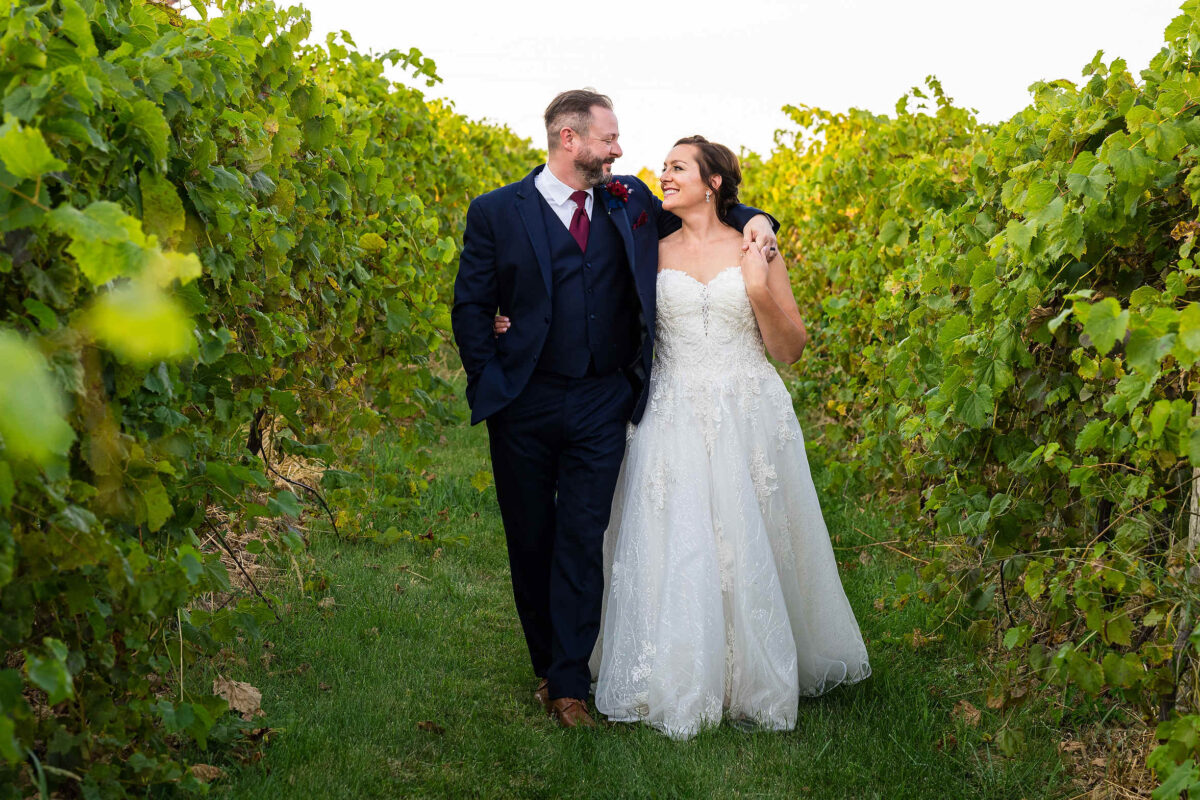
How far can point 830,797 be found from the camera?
3152 millimetres

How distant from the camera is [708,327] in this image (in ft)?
13.1

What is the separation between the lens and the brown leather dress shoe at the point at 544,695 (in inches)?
153

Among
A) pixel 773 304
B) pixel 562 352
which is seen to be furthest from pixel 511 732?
pixel 773 304

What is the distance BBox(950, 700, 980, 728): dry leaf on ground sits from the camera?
3.55m

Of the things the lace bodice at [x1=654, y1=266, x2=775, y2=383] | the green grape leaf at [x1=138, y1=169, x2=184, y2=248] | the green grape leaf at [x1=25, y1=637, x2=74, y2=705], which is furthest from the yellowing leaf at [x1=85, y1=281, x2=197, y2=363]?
the lace bodice at [x1=654, y1=266, x2=775, y2=383]

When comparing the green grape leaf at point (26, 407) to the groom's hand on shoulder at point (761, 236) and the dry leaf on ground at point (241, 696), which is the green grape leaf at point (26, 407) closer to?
the dry leaf on ground at point (241, 696)

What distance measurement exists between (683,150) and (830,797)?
7.37ft

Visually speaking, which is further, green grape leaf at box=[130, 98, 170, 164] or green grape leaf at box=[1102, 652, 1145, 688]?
green grape leaf at box=[1102, 652, 1145, 688]

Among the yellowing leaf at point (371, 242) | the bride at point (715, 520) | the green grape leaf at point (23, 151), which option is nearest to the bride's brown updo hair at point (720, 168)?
the bride at point (715, 520)

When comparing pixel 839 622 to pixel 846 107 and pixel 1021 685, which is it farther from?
pixel 846 107

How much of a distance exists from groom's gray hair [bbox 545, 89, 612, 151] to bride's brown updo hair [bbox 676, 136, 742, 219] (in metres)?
0.36

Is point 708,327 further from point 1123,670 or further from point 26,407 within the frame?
point 26,407

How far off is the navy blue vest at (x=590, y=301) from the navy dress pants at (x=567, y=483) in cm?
8

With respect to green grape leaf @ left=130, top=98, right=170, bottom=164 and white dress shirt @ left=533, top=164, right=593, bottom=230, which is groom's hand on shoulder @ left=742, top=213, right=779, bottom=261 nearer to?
white dress shirt @ left=533, top=164, right=593, bottom=230
